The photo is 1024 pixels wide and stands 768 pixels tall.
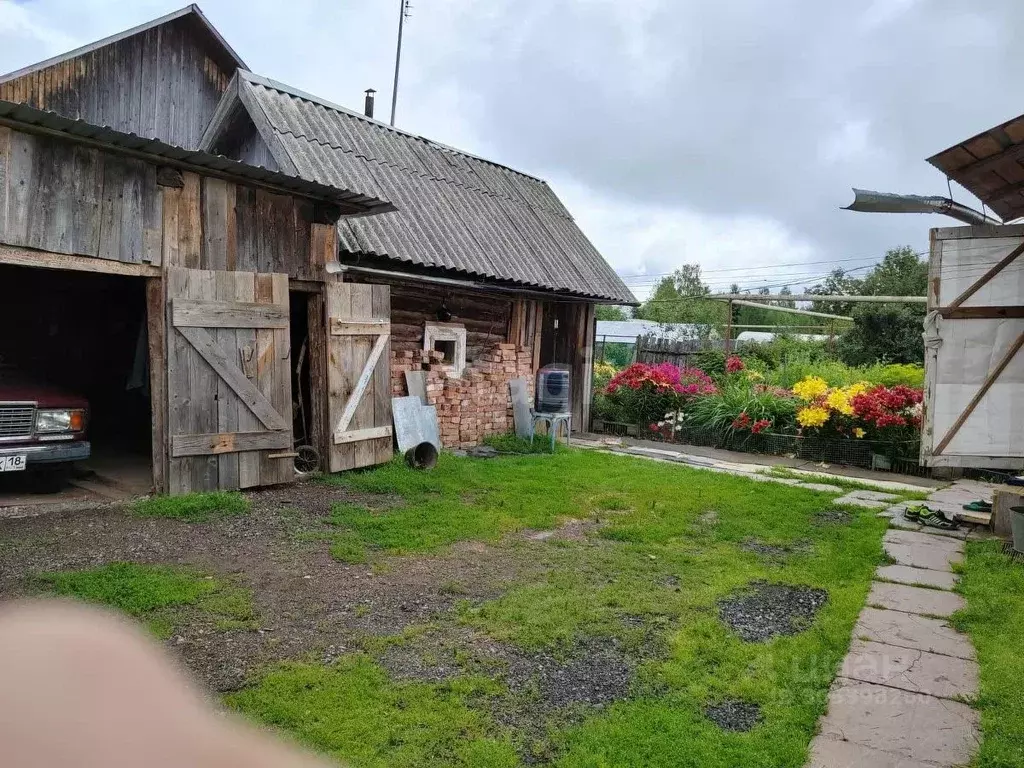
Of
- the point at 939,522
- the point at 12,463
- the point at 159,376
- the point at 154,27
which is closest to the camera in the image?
the point at 12,463

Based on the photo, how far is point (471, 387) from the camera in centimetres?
Result: 1142

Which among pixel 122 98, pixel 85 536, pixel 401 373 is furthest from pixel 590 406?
pixel 122 98

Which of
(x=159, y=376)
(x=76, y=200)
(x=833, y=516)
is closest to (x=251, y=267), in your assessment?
(x=159, y=376)

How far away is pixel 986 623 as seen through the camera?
466 cm

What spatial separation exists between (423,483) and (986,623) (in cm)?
575

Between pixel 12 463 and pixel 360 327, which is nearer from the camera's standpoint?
pixel 12 463

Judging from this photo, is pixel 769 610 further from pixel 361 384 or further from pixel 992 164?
pixel 361 384

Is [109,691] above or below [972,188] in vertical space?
below

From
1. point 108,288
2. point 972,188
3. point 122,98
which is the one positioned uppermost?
point 122,98

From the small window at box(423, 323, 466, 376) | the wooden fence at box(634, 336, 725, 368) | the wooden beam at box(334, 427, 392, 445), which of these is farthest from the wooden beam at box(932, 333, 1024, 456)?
the wooden fence at box(634, 336, 725, 368)

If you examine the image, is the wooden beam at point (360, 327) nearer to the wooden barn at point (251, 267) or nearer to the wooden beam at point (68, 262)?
the wooden barn at point (251, 267)

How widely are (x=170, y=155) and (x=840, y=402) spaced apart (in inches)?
385

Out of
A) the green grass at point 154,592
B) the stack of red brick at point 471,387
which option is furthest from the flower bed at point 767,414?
the green grass at point 154,592

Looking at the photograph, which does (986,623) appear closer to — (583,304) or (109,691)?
(109,691)
